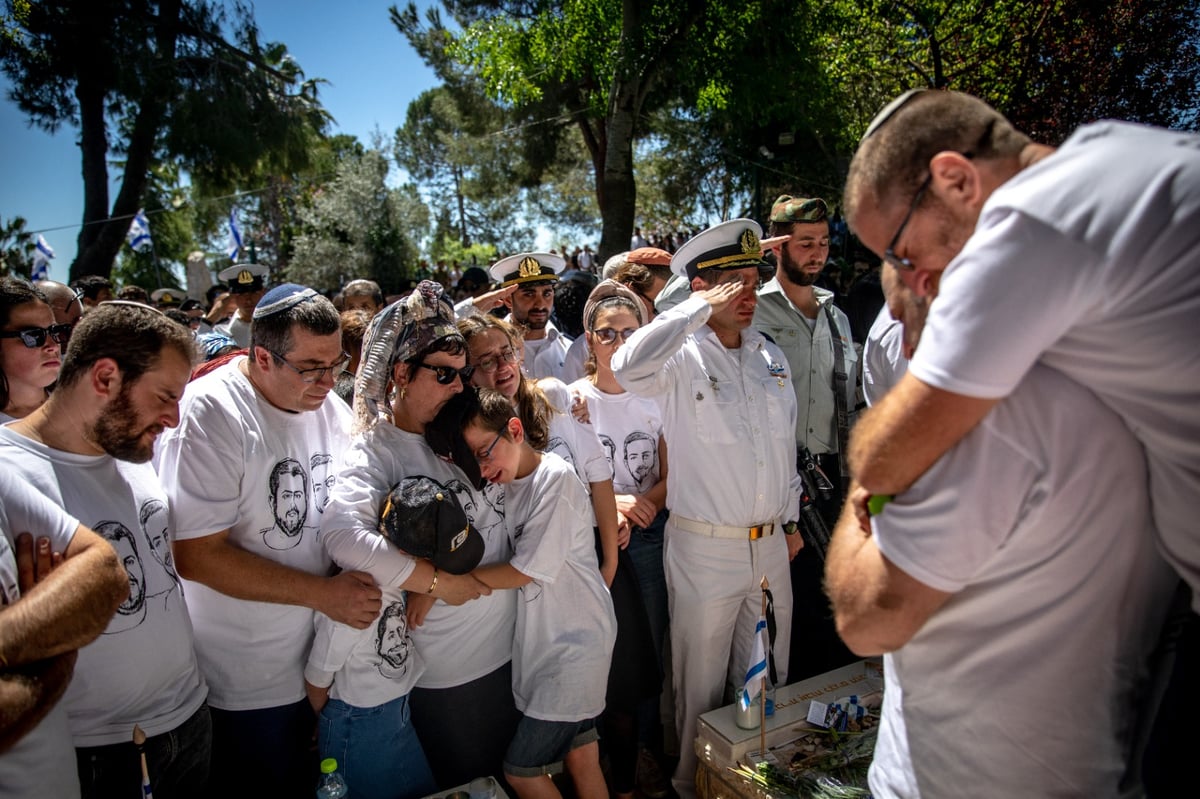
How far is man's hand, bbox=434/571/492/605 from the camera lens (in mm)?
2373

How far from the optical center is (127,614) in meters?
2.05

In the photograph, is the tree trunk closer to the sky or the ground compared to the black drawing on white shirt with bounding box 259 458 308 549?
closer to the sky

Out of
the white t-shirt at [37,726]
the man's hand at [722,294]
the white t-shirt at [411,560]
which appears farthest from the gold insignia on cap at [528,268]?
the white t-shirt at [37,726]

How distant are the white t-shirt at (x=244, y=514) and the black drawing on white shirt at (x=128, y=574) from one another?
0.62 ft

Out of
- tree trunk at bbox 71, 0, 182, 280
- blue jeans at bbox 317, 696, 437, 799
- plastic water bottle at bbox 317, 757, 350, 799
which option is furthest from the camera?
tree trunk at bbox 71, 0, 182, 280

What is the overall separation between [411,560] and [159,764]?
91cm

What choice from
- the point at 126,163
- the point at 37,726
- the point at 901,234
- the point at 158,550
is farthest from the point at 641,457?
the point at 126,163

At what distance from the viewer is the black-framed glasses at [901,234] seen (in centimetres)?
122

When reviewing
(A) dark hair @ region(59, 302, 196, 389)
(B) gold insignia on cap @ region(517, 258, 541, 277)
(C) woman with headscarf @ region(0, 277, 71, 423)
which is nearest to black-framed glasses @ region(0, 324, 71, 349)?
(C) woman with headscarf @ region(0, 277, 71, 423)

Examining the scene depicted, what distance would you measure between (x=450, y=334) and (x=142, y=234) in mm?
19941

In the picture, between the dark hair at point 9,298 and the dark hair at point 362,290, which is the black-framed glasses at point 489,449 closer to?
the dark hair at point 9,298

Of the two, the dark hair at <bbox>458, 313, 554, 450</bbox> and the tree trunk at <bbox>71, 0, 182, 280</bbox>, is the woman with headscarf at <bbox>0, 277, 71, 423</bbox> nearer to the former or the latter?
the dark hair at <bbox>458, 313, 554, 450</bbox>

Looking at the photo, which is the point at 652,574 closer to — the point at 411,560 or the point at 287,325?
the point at 411,560

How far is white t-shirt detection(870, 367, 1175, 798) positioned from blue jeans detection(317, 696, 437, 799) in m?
1.83
